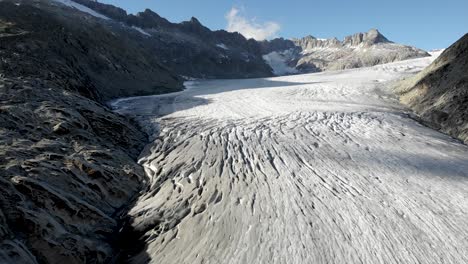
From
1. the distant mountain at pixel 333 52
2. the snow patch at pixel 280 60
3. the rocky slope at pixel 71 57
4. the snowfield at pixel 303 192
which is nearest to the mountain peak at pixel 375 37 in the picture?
the distant mountain at pixel 333 52

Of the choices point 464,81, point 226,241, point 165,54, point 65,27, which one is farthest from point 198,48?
point 226,241

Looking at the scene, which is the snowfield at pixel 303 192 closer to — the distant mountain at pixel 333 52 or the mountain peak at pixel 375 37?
the distant mountain at pixel 333 52

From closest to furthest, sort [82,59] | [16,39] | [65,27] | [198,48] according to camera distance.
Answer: [16,39]
[82,59]
[65,27]
[198,48]

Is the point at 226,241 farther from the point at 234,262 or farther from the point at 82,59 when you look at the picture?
the point at 82,59

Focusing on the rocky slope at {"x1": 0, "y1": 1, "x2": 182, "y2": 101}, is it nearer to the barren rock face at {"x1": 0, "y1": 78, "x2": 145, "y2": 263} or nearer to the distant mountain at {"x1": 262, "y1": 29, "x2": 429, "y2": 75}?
the barren rock face at {"x1": 0, "y1": 78, "x2": 145, "y2": 263}

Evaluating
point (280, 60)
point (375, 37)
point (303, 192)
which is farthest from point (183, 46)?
point (303, 192)

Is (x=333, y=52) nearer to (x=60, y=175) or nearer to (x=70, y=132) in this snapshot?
(x=70, y=132)
